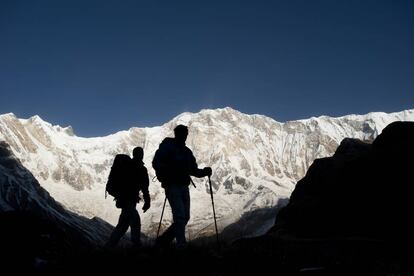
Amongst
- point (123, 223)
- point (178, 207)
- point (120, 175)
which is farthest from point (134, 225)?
point (178, 207)

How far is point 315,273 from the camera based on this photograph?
27.0 ft

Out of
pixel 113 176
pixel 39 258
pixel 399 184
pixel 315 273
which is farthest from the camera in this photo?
pixel 399 184

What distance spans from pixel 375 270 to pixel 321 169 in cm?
4395

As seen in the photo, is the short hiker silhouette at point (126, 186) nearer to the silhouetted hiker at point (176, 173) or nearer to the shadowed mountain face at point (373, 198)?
the silhouetted hiker at point (176, 173)

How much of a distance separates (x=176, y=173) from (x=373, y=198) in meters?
16.2

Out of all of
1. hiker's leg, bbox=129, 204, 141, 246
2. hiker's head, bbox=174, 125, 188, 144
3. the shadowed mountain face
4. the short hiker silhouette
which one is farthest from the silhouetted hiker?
A: the shadowed mountain face

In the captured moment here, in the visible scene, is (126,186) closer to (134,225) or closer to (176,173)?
(134,225)

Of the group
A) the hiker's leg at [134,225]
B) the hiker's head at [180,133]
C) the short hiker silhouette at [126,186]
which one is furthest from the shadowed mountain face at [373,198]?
the hiker's head at [180,133]

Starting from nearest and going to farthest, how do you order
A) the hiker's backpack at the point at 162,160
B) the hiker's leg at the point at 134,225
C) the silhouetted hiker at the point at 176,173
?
the silhouetted hiker at the point at 176,173 → the hiker's backpack at the point at 162,160 → the hiker's leg at the point at 134,225

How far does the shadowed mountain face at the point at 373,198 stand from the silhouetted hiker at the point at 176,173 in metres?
9.36

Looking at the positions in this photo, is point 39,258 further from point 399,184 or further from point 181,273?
point 399,184

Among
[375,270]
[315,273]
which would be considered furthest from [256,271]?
[375,270]

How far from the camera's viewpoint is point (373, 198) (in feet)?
83.1

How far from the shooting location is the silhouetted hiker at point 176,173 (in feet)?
37.6
